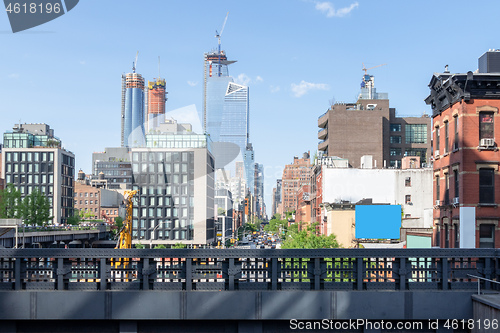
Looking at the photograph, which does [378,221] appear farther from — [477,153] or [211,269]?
[211,269]

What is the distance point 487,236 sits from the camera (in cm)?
3228

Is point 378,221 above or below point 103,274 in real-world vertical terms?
below

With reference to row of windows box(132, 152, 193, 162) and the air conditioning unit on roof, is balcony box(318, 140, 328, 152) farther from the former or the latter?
the air conditioning unit on roof

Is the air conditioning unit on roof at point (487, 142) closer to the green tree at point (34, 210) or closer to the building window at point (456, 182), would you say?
the building window at point (456, 182)

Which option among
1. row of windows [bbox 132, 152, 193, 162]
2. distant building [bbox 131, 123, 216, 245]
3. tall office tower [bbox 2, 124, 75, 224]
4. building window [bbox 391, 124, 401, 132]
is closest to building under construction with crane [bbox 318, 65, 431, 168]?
building window [bbox 391, 124, 401, 132]

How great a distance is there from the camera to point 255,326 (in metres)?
13.5

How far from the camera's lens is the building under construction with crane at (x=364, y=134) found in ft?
368

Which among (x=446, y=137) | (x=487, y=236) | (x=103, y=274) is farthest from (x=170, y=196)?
(x=103, y=274)

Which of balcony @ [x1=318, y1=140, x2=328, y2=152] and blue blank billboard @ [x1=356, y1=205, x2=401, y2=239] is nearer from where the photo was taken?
blue blank billboard @ [x1=356, y1=205, x2=401, y2=239]

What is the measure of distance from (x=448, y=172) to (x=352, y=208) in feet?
142

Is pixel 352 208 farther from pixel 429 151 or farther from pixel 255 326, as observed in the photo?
pixel 255 326

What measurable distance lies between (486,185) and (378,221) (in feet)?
120

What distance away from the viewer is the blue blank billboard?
2675 inches

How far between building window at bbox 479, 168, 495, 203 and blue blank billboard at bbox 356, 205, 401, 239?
118 feet
